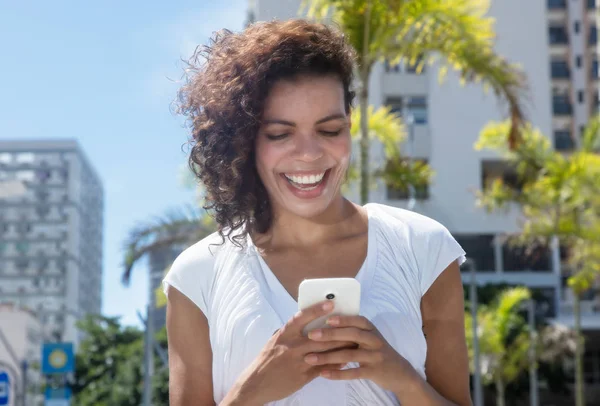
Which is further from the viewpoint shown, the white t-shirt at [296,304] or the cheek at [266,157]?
the cheek at [266,157]

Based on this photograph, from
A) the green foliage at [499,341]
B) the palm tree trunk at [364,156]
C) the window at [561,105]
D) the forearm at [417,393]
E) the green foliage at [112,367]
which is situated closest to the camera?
the forearm at [417,393]

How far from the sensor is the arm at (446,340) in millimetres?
2455

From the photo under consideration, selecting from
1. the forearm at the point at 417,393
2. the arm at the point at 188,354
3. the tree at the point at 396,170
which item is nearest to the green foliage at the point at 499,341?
the tree at the point at 396,170

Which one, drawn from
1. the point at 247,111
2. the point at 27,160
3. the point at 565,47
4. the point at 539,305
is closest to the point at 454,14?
the point at 247,111

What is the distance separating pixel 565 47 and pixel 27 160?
10075 cm

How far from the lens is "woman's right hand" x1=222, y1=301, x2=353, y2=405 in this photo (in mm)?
2271

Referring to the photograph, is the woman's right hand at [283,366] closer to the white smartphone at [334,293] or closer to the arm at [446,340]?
the white smartphone at [334,293]

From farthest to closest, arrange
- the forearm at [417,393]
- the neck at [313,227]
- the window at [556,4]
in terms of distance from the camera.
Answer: the window at [556,4] < the neck at [313,227] < the forearm at [417,393]

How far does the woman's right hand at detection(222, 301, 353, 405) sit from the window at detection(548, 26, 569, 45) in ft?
176

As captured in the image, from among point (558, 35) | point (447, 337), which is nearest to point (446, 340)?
point (447, 337)

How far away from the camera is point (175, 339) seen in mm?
2572

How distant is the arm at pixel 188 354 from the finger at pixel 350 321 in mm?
465

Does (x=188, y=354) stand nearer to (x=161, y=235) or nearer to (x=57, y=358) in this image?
(x=161, y=235)

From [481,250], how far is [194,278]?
1674 inches
